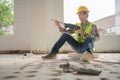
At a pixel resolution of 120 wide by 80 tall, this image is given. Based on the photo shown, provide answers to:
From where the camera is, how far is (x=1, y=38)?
5.06 m

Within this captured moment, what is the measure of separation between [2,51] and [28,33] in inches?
27.7

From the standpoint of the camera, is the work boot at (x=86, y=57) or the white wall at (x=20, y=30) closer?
the work boot at (x=86, y=57)

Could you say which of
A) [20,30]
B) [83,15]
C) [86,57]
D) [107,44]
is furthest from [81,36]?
[20,30]

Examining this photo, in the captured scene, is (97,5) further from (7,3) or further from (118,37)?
(7,3)

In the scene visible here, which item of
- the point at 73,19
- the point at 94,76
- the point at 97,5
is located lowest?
the point at 94,76

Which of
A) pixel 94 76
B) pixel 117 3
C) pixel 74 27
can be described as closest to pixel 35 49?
pixel 74 27

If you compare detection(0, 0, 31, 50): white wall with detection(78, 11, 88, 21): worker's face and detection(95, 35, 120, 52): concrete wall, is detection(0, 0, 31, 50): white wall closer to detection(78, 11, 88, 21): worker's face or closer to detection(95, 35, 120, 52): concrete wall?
detection(95, 35, 120, 52): concrete wall

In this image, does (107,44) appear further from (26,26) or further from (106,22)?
(26,26)

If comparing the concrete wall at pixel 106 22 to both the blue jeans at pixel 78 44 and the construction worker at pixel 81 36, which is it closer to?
the construction worker at pixel 81 36

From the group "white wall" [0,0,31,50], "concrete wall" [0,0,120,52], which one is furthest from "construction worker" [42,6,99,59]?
"white wall" [0,0,31,50]

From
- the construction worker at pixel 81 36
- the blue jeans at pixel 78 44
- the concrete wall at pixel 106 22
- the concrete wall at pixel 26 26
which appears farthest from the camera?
the concrete wall at pixel 106 22

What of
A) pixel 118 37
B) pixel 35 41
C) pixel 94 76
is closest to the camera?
pixel 94 76

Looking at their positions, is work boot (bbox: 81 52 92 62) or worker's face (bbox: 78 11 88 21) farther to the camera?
worker's face (bbox: 78 11 88 21)

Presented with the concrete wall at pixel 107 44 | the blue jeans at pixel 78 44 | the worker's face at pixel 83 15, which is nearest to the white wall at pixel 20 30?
the concrete wall at pixel 107 44
